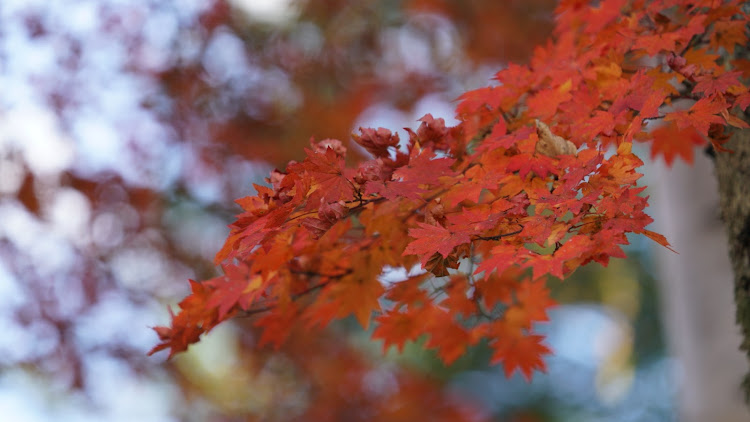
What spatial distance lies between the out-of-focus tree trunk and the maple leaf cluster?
122 cm

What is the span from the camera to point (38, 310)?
3.19m

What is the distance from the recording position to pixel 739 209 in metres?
1.36

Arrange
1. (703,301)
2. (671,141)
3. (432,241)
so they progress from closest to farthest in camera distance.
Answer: (432,241) → (671,141) → (703,301)

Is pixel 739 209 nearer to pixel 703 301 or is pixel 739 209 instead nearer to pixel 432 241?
pixel 432 241

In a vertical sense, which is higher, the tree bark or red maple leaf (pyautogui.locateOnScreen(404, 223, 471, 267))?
the tree bark

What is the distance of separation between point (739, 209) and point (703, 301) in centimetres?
119

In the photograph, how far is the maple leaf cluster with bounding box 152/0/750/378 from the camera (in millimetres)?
866

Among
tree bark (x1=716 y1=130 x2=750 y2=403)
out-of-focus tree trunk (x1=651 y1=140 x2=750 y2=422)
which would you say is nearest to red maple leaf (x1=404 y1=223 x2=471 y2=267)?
tree bark (x1=716 y1=130 x2=750 y2=403)

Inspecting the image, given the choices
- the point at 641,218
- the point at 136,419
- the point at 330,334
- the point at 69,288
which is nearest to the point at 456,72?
the point at 330,334

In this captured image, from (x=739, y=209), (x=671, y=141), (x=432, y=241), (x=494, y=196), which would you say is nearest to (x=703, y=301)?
(x=739, y=209)

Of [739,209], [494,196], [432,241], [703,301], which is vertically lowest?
[432,241]

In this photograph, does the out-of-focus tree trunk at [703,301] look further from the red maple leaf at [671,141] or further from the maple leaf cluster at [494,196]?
the maple leaf cluster at [494,196]

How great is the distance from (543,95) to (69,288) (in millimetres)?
2784

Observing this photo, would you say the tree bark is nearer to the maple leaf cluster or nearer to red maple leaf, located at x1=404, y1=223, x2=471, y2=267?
the maple leaf cluster
